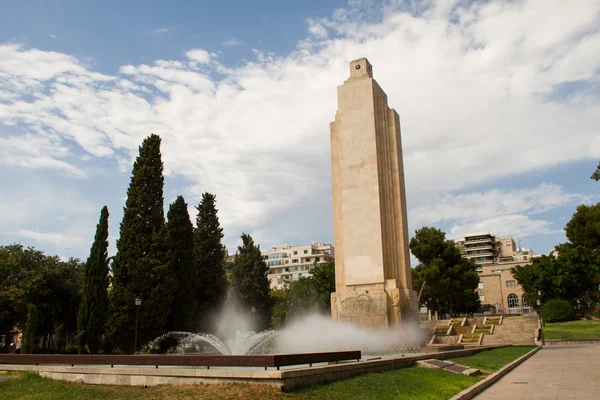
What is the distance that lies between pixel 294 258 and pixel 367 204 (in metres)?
68.5

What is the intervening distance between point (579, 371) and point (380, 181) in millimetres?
9208

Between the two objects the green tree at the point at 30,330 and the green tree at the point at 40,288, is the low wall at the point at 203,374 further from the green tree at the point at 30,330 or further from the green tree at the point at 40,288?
the green tree at the point at 40,288

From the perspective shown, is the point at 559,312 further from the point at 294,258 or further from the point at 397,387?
the point at 294,258

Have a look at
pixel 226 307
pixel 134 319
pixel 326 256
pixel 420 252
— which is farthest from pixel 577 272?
pixel 326 256

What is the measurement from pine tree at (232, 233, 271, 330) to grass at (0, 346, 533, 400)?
1183 inches

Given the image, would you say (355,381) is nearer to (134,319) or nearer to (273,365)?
(273,365)

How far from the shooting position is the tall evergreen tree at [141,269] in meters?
22.8

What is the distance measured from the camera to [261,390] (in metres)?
6.56

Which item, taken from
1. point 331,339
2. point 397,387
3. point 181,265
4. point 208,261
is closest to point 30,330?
point 181,265

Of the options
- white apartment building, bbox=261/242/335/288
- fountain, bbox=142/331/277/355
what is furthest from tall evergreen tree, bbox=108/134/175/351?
white apartment building, bbox=261/242/335/288

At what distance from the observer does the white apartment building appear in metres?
85.1

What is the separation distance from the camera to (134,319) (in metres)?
22.8

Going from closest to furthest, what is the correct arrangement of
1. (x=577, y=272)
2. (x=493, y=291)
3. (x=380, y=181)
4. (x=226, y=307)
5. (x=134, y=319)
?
1. (x=380, y=181)
2. (x=134, y=319)
3. (x=226, y=307)
4. (x=577, y=272)
5. (x=493, y=291)

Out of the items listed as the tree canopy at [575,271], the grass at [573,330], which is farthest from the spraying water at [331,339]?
the tree canopy at [575,271]
